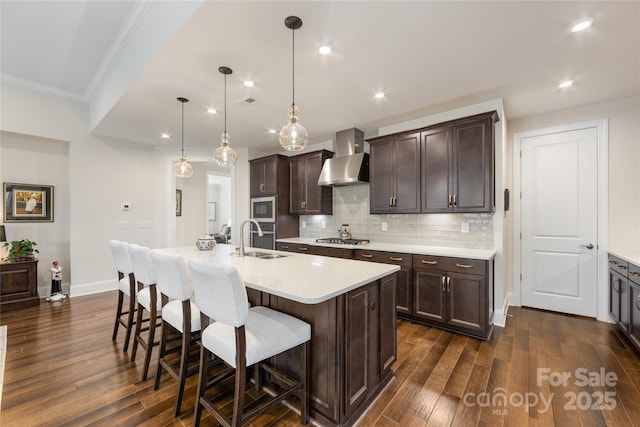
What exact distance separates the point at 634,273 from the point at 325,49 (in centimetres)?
339

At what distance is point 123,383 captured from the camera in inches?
83.4

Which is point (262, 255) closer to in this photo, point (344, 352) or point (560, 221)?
point (344, 352)

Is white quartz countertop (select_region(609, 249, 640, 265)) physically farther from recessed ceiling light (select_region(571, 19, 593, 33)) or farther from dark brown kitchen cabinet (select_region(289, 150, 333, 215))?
dark brown kitchen cabinet (select_region(289, 150, 333, 215))

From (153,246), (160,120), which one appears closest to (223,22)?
(160,120)

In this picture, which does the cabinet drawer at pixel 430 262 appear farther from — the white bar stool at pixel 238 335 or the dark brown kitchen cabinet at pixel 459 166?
the white bar stool at pixel 238 335

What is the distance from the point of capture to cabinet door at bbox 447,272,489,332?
111 inches

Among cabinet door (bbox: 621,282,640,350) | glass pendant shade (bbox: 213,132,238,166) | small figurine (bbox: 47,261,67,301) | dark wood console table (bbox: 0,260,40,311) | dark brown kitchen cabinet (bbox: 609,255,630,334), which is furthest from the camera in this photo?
small figurine (bbox: 47,261,67,301)

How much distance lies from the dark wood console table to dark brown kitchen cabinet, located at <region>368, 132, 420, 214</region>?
489cm

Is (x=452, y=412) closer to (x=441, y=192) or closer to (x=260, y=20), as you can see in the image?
(x=441, y=192)

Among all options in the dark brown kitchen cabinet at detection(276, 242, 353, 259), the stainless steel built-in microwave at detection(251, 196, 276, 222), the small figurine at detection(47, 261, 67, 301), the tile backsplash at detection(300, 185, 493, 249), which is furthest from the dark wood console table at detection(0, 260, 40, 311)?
the tile backsplash at detection(300, 185, 493, 249)

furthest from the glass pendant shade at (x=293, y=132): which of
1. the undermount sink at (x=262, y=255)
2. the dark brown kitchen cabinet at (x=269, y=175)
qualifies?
the dark brown kitchen cabinet at (x=269, y=175)

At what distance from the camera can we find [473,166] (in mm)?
3133

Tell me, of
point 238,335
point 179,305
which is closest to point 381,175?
point 179,305

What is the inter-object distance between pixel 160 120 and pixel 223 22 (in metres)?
2.53
